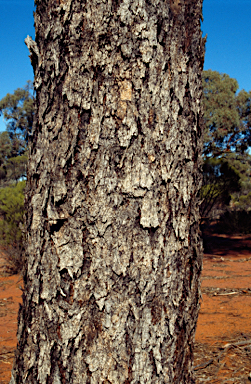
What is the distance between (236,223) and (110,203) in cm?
1653

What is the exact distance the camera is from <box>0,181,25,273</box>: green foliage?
8.07 m

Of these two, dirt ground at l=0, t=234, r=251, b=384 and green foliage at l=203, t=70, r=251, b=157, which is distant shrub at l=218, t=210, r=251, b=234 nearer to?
green foliage at l=203, t=70, r=251, b=157

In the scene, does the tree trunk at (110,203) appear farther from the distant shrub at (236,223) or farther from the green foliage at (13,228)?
the distant shrub at (236,223)

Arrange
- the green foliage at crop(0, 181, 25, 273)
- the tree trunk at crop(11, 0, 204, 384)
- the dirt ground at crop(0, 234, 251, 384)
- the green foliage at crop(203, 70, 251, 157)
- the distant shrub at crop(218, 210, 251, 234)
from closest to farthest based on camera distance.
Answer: the tree trunk at crop(11, 0, 204, 384), the dirt ground at crop(0, 234, 251, 384), the green foliage at crop(0, 181, 25, 273), the green foliage at crop(203, 70, 251, 157), the distant shrub at crop(218, 210, 251, 234)

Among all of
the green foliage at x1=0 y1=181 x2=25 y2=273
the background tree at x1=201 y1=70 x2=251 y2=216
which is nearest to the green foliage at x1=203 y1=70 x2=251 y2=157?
the background tree at x1=201 y1=70 x2=251 y2=216

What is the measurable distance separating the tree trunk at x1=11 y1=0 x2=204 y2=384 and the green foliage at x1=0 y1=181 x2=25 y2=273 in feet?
23.1

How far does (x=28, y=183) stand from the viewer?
57.1 inches

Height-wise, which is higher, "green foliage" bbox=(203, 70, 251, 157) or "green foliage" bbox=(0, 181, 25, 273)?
"green foliage" bbox=(203, 70, 251, 157)

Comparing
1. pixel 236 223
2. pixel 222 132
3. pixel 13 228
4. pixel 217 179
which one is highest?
pixel 222 132

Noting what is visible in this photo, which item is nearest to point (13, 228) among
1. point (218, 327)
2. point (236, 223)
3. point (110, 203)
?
point (218, 327)

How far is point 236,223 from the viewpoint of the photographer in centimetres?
1673

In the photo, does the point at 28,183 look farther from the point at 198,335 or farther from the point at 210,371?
the point at 198,335

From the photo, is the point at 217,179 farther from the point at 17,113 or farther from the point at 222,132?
the point at 17,113

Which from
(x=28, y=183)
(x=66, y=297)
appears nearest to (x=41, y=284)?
(x=66, y=297)
